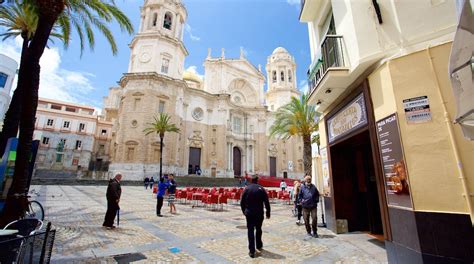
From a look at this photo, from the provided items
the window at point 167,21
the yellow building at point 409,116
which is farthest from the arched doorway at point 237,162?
the yellow building at point 409,116

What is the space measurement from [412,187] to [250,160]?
1527 inches

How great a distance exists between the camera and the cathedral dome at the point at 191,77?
47.7 meters

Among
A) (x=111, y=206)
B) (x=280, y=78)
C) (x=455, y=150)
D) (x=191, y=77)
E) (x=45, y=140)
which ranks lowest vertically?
(x=111, y=206)

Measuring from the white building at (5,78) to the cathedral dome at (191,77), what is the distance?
2673 centimetres

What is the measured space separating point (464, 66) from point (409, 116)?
182cm

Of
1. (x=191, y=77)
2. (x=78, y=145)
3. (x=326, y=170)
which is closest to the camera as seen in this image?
(x=326, y=170)

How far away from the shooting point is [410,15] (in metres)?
4.48

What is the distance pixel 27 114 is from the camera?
5320mm

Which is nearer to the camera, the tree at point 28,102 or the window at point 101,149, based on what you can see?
the tree at point 28,102

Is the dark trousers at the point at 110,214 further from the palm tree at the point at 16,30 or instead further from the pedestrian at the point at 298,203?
the pedestrian at the point at 298,203

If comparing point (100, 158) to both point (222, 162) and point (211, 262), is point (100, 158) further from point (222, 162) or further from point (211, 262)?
point (211, 262)

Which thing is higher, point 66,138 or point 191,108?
point 191,108

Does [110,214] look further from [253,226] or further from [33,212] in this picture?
[253,226]

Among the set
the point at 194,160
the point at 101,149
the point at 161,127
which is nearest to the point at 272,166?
the point at 194,160
